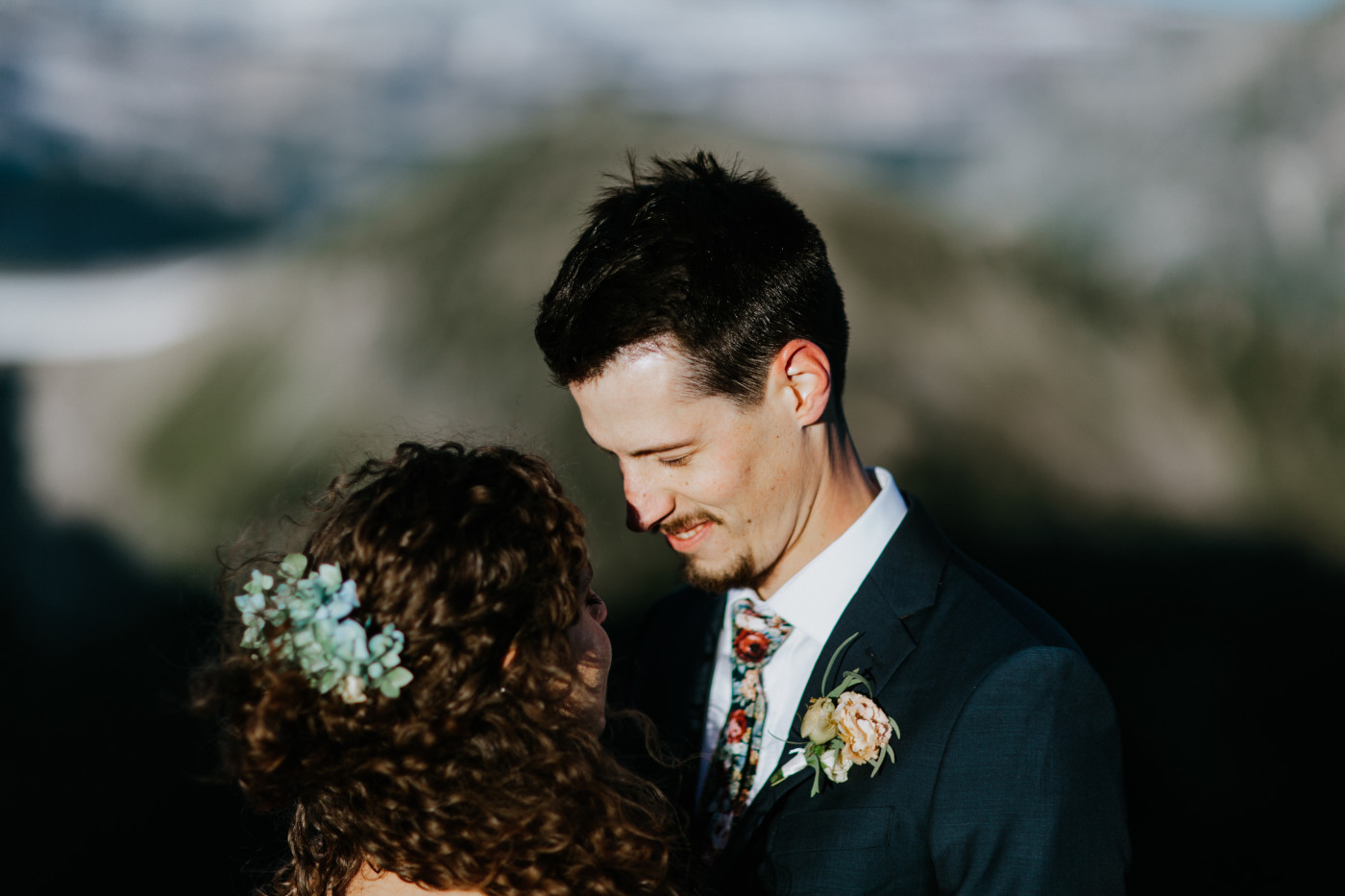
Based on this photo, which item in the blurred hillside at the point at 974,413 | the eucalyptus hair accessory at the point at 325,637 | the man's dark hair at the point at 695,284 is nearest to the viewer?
the eucalyptus hair accessory at the point at 325,637

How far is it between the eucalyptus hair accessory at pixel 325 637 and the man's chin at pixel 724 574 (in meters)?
0.74

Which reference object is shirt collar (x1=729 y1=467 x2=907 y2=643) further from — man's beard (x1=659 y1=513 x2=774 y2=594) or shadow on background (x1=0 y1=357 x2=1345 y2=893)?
shadow on background (x1=0 y1=357 x2=1345 y2=893)

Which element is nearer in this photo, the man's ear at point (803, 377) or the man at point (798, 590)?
the man at point (798, 590)

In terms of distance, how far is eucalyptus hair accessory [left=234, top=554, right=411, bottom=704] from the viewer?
3.94 feet

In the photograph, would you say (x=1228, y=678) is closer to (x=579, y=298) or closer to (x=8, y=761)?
(x=579, y=298)

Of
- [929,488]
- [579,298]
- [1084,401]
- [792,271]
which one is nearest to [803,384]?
[792,271]

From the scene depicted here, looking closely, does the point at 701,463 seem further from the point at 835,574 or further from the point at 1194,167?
the point at 1194,167

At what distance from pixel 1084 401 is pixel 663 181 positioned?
352cm

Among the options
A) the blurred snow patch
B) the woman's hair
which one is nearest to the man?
the woman's hair

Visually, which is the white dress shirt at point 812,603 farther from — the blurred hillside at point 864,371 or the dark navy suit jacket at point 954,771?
the blurred hillside at point 864,371

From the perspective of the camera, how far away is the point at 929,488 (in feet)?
15.3

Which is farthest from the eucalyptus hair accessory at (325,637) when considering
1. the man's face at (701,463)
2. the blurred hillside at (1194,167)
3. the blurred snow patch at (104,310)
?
the blurred hillside at (1194,167)

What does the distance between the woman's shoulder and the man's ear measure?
97 centimetres

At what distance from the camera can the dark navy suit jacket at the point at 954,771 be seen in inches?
55.9
